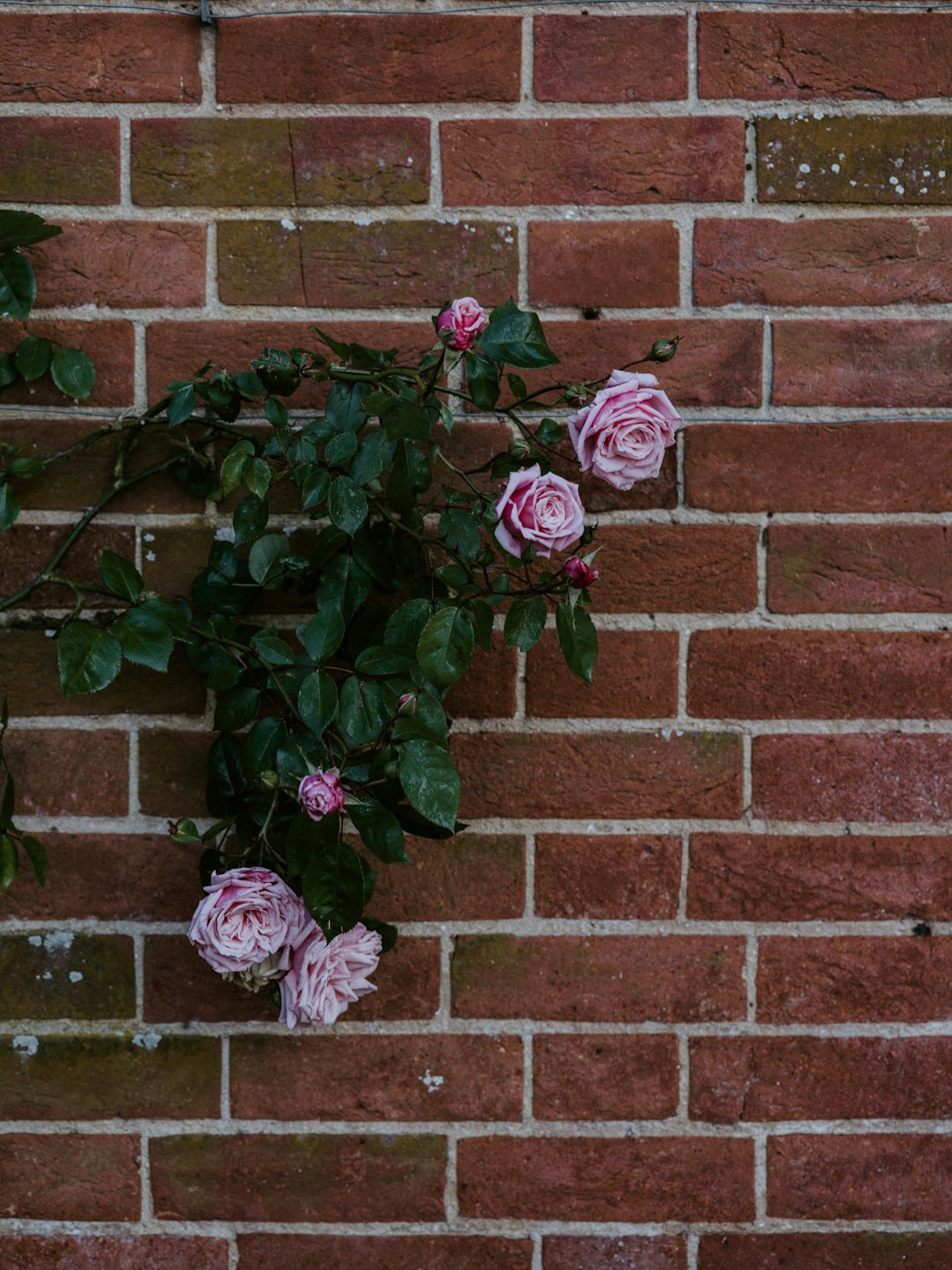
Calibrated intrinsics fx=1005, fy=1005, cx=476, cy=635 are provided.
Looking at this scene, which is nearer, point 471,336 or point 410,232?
point 471,336

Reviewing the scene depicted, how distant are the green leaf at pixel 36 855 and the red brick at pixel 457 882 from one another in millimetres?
305

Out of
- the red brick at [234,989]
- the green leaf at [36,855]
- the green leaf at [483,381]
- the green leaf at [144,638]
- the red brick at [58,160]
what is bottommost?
the red brick at [234,989]

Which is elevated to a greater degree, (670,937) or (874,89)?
(874,89)

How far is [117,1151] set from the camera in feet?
3.21

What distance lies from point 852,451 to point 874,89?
0.33m

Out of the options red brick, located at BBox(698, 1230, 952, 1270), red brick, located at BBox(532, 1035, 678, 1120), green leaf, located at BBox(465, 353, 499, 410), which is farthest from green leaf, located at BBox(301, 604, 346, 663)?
red brick, located at BBox(698, 1230, 952, 1270)

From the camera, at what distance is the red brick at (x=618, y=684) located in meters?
0.96

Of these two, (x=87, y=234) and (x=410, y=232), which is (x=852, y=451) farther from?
(x=87, y=234)

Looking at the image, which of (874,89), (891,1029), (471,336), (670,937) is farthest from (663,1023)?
(874,89)

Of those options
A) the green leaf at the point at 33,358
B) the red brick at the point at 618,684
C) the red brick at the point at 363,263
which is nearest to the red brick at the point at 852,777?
the red brick at the point at 618,684

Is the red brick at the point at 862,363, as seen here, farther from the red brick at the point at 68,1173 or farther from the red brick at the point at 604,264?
the red brick at the point at 68,1173

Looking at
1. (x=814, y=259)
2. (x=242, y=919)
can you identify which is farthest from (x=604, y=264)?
(x=242, y=919)

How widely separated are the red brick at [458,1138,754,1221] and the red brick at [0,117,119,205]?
3.21ft

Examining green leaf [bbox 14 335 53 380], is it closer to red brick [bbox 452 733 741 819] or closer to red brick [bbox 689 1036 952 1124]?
red brick [bbox 452 733 741 819]
